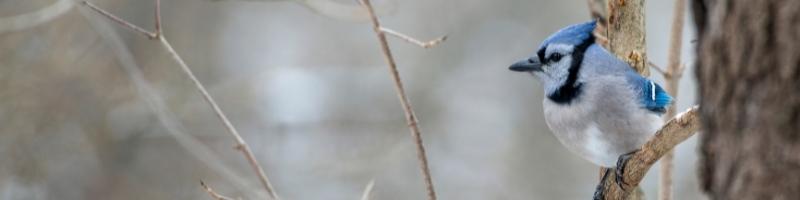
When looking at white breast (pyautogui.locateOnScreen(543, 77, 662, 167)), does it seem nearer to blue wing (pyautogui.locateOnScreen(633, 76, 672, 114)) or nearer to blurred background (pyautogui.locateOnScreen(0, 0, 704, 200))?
blue wing (pyautogui.locateOnScreen(633, 76, 672, 114))

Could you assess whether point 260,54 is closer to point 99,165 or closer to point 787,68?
point 99,165

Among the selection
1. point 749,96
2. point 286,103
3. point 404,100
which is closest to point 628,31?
point 404,100

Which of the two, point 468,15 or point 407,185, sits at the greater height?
point 468,15

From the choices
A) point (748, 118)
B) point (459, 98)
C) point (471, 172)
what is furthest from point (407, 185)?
point (748, 118)

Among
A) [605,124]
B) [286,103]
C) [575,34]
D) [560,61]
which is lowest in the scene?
[286,103]

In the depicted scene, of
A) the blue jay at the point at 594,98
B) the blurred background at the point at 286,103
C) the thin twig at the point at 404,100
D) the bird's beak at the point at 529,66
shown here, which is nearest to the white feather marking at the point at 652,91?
the blue jay at the point at 594,98

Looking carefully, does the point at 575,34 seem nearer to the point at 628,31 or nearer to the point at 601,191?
the point at 628,31
